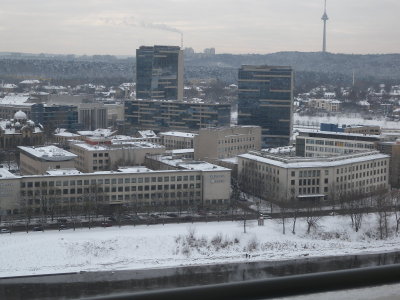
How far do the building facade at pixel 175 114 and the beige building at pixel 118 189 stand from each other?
15.2ft

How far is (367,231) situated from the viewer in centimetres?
577

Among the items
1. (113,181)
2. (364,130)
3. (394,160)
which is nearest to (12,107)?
(364,130)

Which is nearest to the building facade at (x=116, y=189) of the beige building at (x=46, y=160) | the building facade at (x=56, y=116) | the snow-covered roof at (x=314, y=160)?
the beige building at (x=46, y=160)

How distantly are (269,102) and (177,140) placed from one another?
153cm

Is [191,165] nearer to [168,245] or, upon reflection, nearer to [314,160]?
[314,160]

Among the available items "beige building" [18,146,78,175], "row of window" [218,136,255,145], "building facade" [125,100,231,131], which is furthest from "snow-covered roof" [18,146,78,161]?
"building facade" [125,100,231,131]

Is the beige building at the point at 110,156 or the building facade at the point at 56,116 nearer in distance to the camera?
the beige building at the point at 110,156

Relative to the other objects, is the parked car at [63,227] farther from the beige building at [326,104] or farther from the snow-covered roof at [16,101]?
the beige building at [326,104]

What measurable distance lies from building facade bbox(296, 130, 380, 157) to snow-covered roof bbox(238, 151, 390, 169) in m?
0.66

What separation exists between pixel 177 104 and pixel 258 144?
302cm

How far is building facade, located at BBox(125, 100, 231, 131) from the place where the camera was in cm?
1160

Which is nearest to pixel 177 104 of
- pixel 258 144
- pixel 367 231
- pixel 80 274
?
pixel 258 144

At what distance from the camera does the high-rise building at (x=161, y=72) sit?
14141 mm

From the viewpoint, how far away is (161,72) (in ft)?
46.5
